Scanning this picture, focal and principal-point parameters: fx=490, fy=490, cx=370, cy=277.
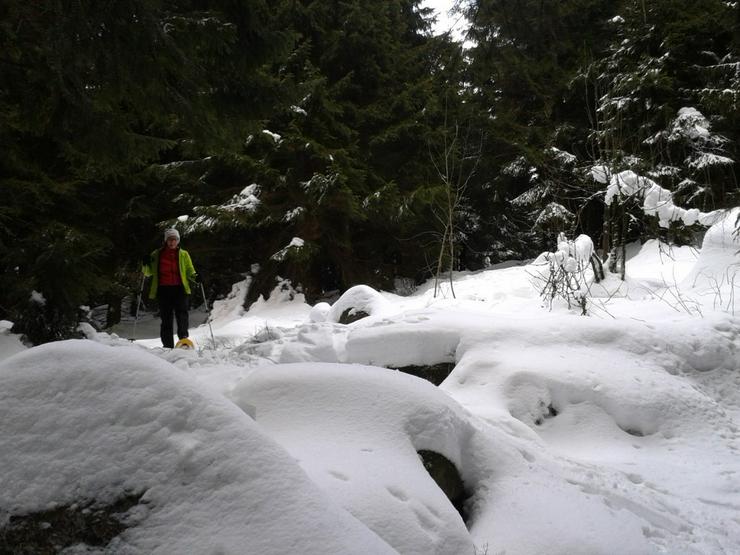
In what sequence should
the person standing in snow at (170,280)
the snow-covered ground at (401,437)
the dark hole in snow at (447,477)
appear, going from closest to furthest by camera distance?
the snow-covered ground at (401,437) < the dark hole in snow at (447,477) < the person standing in snow at (170,280)

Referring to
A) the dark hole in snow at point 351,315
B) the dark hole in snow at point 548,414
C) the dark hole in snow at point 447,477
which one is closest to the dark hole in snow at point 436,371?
the dark hole in snow at point 548,414

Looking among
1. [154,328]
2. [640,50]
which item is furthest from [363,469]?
[640,50]

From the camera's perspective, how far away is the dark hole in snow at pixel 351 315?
7984 mm

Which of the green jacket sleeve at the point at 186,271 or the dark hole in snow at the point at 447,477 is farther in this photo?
the green jacket sleeve at the point at 186,271

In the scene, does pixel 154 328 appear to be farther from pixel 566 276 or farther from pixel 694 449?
pixel 694 449

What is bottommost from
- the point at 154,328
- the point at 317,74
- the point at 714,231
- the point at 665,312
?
the point at 154,328

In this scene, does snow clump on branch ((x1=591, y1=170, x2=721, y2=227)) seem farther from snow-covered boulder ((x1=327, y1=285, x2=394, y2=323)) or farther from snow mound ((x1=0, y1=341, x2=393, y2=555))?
snow mound ((x1=0, y1=341, x2=393, y2=555))

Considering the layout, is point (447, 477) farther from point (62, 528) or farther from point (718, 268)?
point (718, 268)

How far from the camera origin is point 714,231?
23.8ft

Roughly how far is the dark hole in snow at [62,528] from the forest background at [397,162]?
6.71 m

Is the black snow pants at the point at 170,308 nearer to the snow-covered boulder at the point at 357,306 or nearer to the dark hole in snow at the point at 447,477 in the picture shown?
the snow-covered boulder at the point at 357,306

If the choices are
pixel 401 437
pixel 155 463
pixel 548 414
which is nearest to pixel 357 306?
pixel 548 414

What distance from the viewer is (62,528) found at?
1.50 m

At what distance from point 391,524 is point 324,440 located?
60cm
